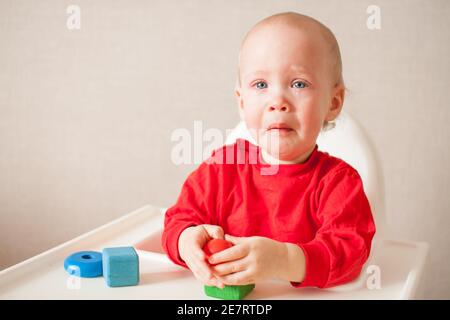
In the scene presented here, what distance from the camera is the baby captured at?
0.66 metres

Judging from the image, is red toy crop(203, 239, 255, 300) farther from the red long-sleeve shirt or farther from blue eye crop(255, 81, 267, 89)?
blue eye crop(255, 81, 267, 89)

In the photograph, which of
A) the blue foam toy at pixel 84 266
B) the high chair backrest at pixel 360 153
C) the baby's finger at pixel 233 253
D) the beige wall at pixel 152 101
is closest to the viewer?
the baby's finger at pixel 233 253

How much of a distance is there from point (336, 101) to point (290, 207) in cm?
17

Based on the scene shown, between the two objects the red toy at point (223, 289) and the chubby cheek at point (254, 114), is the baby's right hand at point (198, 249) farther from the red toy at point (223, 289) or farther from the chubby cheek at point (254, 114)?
the chubby cheek at point (254, 114)

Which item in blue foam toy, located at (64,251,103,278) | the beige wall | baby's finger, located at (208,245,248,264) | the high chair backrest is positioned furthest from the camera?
the beige wall

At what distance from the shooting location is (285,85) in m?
0.72

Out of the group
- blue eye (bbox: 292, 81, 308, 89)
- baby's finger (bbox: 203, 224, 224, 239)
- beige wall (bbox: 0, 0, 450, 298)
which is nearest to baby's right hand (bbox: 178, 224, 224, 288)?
baby's finger (bbox: 203, 224, 224, 239)

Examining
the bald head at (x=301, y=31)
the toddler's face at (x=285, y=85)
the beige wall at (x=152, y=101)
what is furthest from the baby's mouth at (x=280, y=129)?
the beige wall at (x=152, y=101)

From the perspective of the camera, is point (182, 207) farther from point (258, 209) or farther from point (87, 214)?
point (87, 214)

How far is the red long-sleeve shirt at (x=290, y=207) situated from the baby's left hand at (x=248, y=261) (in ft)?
0.14

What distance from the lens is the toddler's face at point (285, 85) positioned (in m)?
0.71

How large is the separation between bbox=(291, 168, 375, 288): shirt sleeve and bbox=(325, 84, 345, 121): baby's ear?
0.29 ft
